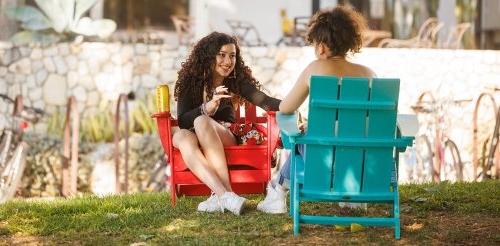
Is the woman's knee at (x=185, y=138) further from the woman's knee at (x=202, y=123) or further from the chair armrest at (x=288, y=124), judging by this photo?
the chair armrest at (x=288, y=124)

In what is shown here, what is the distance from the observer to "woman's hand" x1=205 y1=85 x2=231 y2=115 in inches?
197

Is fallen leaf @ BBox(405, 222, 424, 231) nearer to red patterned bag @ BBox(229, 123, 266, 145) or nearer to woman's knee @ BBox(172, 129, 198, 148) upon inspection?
red patterned bag @ BBox(229, 123, 266, 145)

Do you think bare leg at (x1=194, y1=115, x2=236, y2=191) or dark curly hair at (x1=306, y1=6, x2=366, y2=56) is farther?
bare leg at (x1=194, y1=115, x2=236, y2=191)

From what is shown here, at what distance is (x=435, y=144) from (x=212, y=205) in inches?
267

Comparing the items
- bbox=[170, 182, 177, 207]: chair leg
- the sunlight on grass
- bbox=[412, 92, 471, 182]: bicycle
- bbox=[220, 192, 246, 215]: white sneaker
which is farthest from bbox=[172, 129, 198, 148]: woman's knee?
bbox=[412, 92, 471, 182]: bicycle

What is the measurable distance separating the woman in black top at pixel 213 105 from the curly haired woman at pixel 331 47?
0.57 meters

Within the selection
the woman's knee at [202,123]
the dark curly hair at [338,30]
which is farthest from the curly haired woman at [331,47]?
the woman's knee at [202,123]

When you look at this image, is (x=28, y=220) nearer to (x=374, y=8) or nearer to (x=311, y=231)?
(x=311, y=231)

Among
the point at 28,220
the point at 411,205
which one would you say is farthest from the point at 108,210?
the point at 411,205

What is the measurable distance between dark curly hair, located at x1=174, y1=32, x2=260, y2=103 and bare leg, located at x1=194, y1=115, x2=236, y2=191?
0.89ft

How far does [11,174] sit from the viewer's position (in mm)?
9266

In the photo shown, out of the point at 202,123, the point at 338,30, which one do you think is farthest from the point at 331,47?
the point at 202,123

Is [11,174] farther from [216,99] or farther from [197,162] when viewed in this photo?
[216,99]

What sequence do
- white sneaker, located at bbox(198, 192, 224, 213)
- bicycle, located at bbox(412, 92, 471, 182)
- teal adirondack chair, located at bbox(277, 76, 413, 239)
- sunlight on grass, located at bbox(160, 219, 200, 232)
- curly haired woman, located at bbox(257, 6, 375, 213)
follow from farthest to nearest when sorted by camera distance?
bicycle, located at bbox(412, 92, 471, 182)
white sneaker, located at bbox(198, 192, 224, 213)
sunlight on grass, located at bbox(160, 219, 200, 232)
curly haired woman, located at bbox(257, 6, 375, 213)
teal adirondack chair, located at bbox(277, 76, 413, 239)
